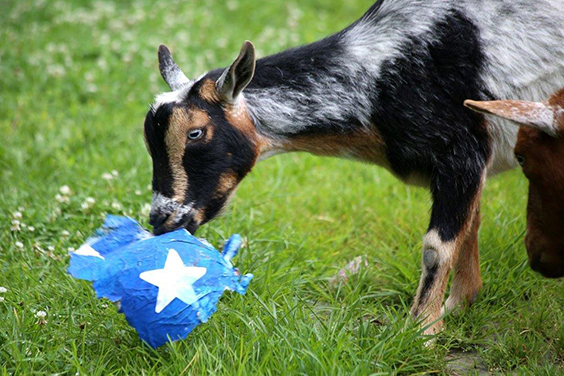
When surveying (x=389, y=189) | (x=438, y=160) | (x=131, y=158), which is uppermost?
(x=438, y=160)

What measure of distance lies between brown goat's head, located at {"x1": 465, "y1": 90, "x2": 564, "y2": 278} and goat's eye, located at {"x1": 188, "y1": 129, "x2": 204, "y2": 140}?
4.30 ft

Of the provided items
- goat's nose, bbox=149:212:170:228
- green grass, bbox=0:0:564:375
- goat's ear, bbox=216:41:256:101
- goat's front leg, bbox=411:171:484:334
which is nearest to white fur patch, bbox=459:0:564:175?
goat's front leg, bbox=411:171:484:334

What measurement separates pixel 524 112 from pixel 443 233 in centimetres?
85

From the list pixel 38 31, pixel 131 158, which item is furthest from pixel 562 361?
pixel 38 31

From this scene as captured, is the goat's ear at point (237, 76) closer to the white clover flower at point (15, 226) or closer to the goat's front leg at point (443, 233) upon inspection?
the goat's front leg at point (443, 233)

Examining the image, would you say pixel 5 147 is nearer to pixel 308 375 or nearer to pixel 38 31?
pixel 38 31

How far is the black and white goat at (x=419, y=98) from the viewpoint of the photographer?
12.9ft

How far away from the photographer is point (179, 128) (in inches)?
149

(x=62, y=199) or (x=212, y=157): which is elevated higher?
(x=212, y=157)

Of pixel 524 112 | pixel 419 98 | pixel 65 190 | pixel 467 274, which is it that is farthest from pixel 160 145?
pixel 467 274

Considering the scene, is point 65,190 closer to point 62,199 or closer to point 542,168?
point 62,199

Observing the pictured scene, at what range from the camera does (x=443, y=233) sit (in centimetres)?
399

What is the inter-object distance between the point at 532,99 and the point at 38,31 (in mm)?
5943

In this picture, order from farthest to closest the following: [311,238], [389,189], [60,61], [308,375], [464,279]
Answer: [60,61] → [389,189] → [311,238] → [464,279] → [308,375]
